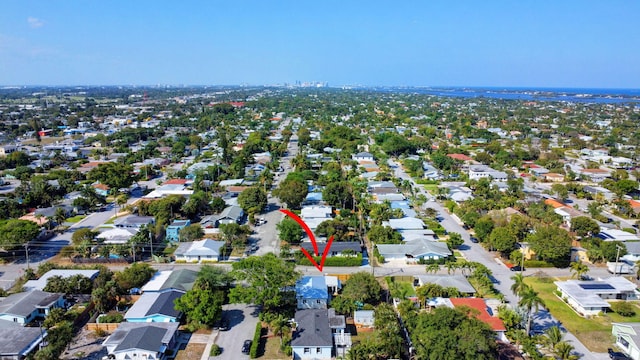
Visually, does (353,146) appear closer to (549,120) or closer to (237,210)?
(237,210)

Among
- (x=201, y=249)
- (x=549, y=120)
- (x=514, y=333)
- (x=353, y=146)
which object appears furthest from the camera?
(x=549, y=120)

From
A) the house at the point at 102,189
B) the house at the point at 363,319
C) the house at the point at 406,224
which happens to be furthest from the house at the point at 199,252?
the house at the point at 102,189

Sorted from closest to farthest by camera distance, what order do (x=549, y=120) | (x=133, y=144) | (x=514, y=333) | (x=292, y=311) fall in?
1. (x=514, y=333)
2. (x=292, y=311)
3. (x=133, y=144)
4. (x=549, y=120)

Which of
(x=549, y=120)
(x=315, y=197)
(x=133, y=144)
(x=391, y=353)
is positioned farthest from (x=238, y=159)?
(x=549, y=120)

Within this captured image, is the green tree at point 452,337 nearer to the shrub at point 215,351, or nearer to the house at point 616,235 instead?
the shrub at point 215,351

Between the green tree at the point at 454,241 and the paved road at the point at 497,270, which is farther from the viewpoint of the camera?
the green tree at the point at 454,241
